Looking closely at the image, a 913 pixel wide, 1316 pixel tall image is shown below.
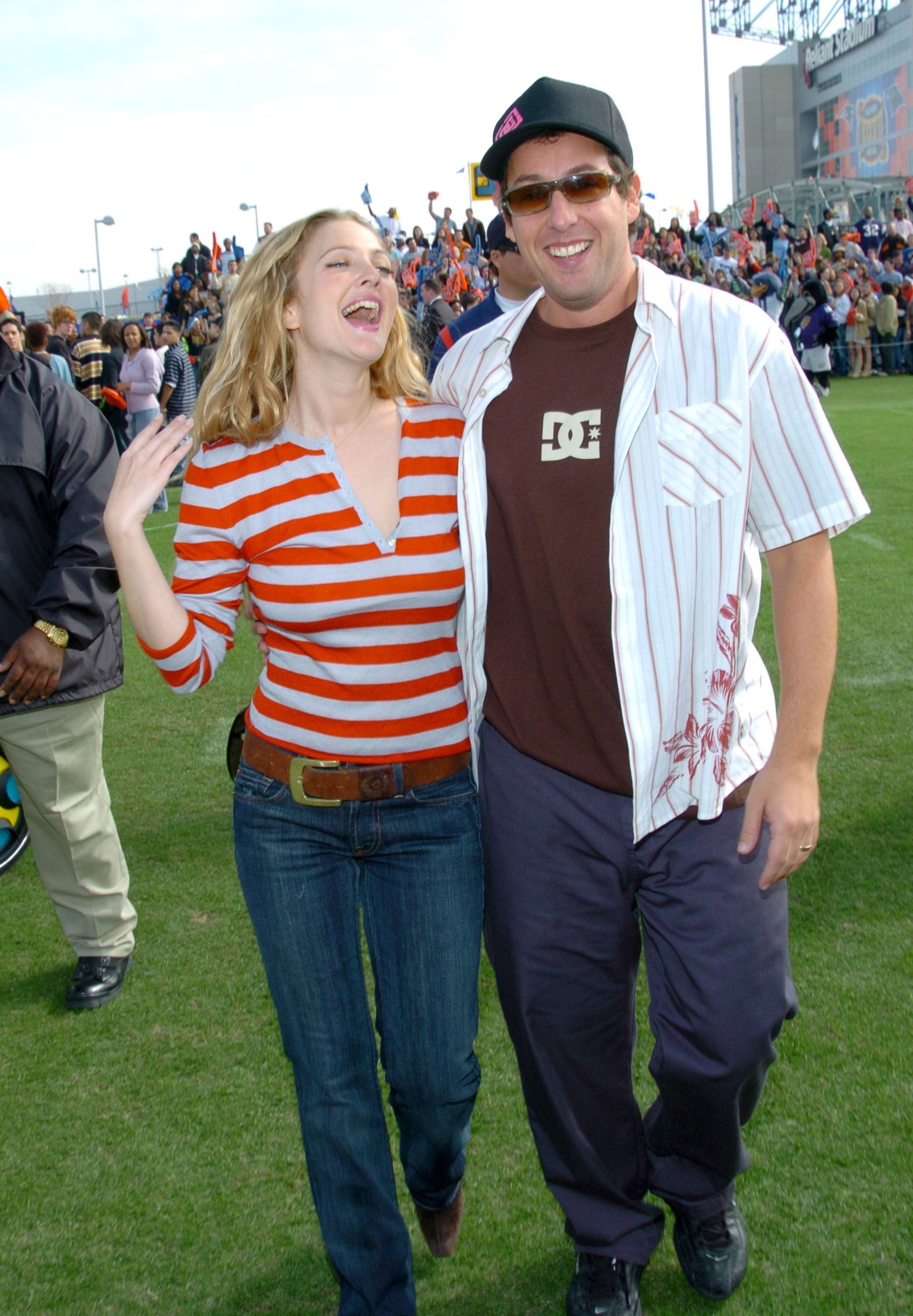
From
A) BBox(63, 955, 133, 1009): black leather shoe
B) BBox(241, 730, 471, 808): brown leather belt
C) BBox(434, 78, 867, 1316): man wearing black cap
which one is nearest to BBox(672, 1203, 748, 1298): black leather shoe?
BBox(434, 78, 867, 1316): man wearing black cap

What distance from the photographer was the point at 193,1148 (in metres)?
3.13

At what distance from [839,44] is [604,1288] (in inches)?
3093

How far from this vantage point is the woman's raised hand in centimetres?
231

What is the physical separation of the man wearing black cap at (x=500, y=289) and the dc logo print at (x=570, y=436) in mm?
2922

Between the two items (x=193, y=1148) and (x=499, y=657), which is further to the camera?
(x=193, y=1148)

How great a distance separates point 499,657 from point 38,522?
1792mm

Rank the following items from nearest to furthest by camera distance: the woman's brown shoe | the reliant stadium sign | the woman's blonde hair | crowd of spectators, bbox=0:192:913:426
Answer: the woman's blonde hair
the woman's brown shoe
crowd of spectators, bbox=0:192:913:426
the reliant stadium sign

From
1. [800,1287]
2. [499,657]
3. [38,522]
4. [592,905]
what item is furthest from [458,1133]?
[38,522]

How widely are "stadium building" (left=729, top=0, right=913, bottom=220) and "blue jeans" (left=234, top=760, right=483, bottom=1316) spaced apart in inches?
2190

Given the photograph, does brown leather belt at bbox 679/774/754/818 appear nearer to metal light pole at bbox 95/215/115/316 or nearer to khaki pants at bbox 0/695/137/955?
khaki pants at bbox 0/695/137/955

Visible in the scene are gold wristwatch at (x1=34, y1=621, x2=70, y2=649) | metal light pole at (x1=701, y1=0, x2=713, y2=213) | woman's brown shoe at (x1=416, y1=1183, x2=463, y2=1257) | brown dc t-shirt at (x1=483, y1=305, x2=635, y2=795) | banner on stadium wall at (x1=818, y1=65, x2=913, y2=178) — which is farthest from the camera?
banner on stadium wall at (x1=818, y1=65, x2=913, y2=178)

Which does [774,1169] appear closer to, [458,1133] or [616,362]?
[458,1133]

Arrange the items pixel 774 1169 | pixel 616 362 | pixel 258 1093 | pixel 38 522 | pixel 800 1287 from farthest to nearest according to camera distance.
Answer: pixel 38 522
pixel 258 1093
pixel 774 1169
pixel 800 1287
pixel 616 362

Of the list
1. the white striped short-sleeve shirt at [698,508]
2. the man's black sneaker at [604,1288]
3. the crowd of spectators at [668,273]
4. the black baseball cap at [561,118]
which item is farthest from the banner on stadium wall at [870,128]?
the man's black sneaker at [604,1288]
